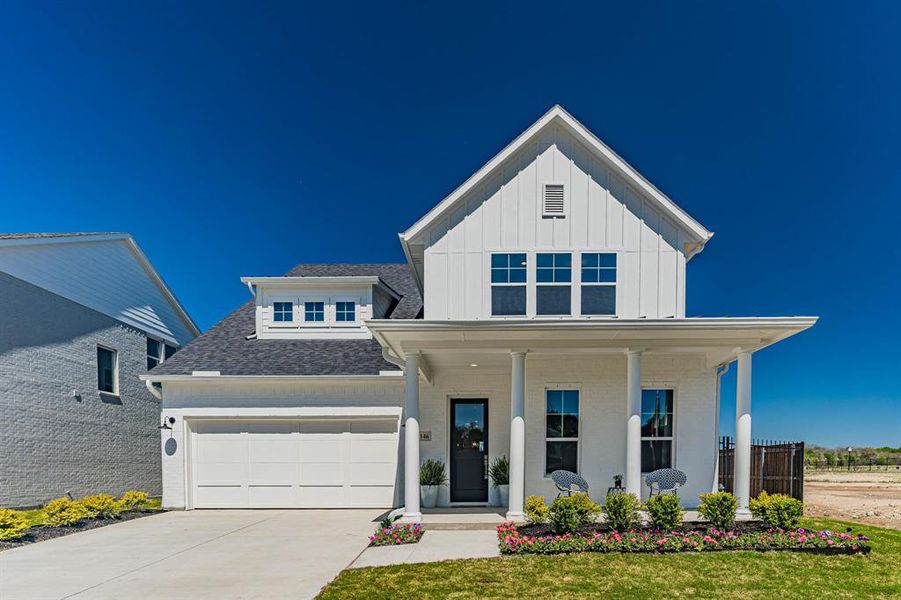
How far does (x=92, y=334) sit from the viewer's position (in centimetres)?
1348

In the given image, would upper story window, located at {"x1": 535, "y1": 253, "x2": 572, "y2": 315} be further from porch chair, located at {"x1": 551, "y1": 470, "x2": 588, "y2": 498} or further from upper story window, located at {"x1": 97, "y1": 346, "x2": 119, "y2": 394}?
upper story window, located at {"x1": 97, "y1": 346, "x2": 119, "y2": 394}

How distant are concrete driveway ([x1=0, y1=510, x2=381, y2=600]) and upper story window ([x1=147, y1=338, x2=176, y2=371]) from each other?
6.96 meters

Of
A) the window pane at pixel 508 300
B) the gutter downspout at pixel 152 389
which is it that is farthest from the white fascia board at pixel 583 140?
the gutter downspout at pixel 152 389

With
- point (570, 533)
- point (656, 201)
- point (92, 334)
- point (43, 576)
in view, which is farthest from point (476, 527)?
point (92, 334)

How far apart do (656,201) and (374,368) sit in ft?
23.3

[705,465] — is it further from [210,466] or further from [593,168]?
[210,466]

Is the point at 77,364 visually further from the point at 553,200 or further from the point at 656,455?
the point at 656,455

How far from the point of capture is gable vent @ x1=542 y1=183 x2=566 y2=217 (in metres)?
9.71

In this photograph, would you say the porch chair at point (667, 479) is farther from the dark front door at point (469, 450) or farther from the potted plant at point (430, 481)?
the potted plant at point (430, 481)

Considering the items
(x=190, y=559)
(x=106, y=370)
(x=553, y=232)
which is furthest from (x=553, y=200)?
(x=106, y=370)

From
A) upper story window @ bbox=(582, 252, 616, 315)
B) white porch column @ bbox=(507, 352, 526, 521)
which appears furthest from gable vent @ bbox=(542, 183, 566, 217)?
white porch column @ bbox=(507, 352, 526, 521)

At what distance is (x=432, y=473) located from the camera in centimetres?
1042

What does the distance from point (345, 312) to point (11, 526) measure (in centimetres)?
764

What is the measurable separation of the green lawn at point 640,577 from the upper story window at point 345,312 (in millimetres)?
7882
